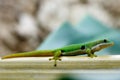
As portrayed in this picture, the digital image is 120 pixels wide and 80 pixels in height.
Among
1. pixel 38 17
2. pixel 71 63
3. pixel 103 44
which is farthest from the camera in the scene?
pixel 38 17

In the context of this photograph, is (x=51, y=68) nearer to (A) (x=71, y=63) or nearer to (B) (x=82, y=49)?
(A) (x=71, y=63)

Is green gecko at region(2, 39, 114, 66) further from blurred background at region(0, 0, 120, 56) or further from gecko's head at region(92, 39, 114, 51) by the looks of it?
blurred background at region(0, 0, 120, 56)

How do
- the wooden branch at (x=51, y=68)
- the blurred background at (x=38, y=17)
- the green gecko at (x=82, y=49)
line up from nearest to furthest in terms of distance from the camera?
the wooden branch at (x=51, y=68) < the green gecko at (x=82, y=49) < the blurred background at (x=38, y=17)

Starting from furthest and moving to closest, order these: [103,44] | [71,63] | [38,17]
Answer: [38,17]
[103,44]
[71,63]

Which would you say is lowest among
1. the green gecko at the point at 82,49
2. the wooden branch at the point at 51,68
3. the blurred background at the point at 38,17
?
the wooden branch at the point at 51,68

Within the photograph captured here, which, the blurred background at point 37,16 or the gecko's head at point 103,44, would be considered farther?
the blurred background at point 37,16

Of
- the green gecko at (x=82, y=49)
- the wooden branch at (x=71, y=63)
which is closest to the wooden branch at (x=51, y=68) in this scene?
the wooden branch at (x=71, y=63)

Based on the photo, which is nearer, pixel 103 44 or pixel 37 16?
pixel 103 44

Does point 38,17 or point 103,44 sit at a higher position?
point 38,17

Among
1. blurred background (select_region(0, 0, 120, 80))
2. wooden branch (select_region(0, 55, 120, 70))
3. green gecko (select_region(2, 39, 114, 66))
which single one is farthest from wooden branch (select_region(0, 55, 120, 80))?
blurred background (select_region(0, 0, 120, 80))

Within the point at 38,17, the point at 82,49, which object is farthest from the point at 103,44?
the point at 38,17

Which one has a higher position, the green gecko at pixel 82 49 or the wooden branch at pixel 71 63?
the green gecko at pixel 82 49

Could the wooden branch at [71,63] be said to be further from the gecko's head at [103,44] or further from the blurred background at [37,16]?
the blurred background at [37,16]
